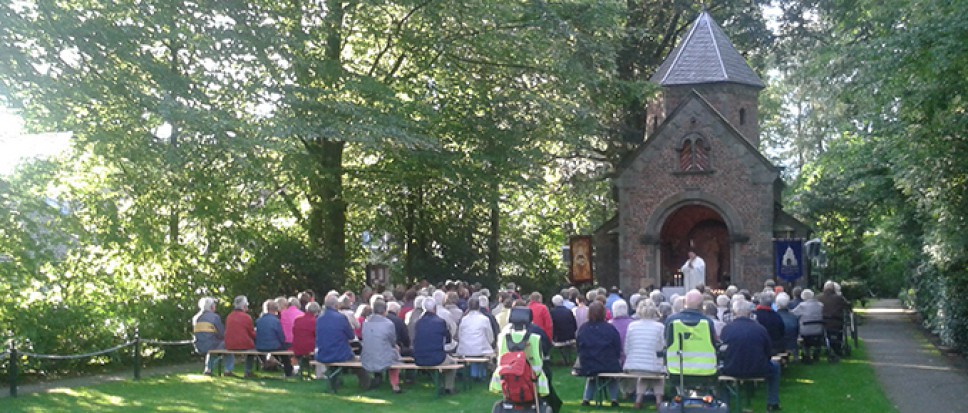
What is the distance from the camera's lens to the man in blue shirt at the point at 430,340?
51.4 feet

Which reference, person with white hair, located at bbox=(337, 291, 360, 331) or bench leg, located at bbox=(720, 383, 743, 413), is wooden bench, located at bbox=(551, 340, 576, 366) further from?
bench leg, located at bbox=(720, 383, 743, 413)

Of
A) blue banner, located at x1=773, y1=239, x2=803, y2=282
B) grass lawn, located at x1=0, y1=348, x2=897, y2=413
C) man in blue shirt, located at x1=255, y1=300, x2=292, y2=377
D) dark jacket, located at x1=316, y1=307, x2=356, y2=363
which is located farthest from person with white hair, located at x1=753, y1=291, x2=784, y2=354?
blue banner, located at x1=773, y1=239, x2=803, y2=282

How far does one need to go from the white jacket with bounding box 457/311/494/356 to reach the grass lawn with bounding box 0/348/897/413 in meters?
0.56

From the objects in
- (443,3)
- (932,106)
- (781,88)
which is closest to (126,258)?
(443,3)

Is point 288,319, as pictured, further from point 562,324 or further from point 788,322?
point 788,322

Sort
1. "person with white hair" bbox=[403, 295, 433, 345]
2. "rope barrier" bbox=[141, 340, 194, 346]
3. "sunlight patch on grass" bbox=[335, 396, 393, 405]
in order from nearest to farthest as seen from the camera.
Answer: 1. "sunlight patch on grass" bbox=[335, 396, 393, 405]
2. "person with white hair" bbox=[403, 295, 433, 345]
3. "rope barrier" bbox=[141, 340, 194, 346]

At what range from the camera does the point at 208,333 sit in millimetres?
18750

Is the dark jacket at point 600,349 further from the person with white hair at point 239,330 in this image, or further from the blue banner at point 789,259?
the blue banner at point 789,259

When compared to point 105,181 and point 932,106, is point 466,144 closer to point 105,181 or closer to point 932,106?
point 105,181

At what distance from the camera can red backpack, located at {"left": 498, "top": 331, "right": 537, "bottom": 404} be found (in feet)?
37.8

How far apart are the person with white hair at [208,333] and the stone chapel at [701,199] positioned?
14258mm

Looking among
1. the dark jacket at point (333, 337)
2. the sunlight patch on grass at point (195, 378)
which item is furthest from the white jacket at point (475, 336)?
the sunlight patch on grass at point (195, 378)

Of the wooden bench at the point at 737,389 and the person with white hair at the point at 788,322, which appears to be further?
the person with white hair at the point at 788,322

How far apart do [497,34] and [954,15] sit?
579 inches
